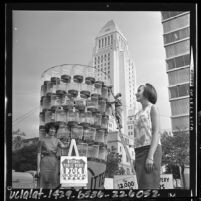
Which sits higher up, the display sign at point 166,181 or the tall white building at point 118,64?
the tall white building at point 118,64

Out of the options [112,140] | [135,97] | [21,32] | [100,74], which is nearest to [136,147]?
[112,140]

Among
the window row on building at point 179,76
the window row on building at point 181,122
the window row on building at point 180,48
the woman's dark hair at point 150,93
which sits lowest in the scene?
the window row on building at point 181,122

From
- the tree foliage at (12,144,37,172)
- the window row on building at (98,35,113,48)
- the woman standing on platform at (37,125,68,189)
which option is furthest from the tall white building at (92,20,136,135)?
the tree foliage at (12,144,37,172)

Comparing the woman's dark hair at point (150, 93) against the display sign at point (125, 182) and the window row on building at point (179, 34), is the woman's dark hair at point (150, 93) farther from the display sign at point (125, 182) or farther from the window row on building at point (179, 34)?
the display sign at point (125, 182)

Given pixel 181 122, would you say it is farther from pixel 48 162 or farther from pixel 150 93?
pixel 48 162

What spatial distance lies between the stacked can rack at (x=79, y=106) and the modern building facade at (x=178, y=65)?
1.80 ft

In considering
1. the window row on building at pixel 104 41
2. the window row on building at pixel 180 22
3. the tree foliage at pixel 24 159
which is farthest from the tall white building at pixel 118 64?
the tree foliage at pixel 24 159

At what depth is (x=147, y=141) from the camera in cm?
314

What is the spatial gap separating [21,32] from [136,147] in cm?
136

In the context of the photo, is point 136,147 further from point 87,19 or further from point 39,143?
point 87,19

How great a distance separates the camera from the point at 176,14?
10.3 feet

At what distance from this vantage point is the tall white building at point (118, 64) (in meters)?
3.14

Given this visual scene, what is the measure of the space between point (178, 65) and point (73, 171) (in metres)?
1.26

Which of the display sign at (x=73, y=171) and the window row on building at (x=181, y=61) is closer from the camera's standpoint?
the display sign at (x=73, y=171)
